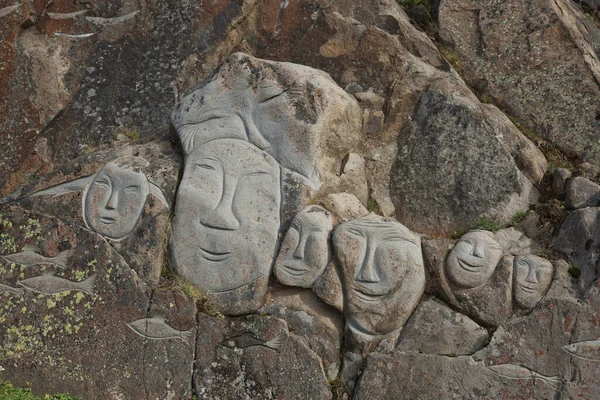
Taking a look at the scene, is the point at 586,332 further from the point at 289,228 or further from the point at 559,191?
the point at 289,228

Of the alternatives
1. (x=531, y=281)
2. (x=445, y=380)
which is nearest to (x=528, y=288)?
(x=531, y=281)

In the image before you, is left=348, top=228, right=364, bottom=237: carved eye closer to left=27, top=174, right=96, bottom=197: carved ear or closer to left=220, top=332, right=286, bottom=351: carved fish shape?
left=220, top=332, right=286, bottom=351: carved fish shape

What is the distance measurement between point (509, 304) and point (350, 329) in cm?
108

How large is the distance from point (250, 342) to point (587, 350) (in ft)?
7.29

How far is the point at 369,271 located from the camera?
6.22m

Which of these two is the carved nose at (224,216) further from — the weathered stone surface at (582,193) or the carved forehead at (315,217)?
the weathered stone surface at (582,193)

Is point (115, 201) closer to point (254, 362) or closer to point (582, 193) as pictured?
point (254, 362)

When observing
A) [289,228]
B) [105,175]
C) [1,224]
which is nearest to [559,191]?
[289,228]

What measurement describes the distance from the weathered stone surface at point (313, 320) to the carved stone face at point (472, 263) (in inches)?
33.2

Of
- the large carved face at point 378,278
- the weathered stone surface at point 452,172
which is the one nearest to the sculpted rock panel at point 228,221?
the large carved face at point 378,278

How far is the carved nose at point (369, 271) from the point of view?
6215 millimetres

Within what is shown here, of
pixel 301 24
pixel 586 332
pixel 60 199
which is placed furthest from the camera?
pixel 301 24

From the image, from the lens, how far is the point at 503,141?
22.9 feet

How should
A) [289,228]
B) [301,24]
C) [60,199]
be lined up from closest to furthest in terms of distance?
[289,228] → [60,199] → [301,24]
